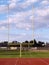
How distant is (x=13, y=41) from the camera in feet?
111

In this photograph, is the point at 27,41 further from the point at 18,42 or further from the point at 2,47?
the point at 2,47

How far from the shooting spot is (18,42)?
32875 mm

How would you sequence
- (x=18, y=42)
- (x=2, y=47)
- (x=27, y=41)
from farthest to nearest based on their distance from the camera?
1. (x=2, y=47)
2. (x=27, y=41)
3. (x=18, y=42)

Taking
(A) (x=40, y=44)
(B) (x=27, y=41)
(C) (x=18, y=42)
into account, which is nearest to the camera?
(C) (x=18, y=42)

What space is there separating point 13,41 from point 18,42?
1.07 meters

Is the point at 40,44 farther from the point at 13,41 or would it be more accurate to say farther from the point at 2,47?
the point at 13,41

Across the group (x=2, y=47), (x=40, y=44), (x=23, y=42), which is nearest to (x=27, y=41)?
(x=23, y=42)

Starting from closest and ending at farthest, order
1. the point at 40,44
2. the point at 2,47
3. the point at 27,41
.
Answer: the point at 27,41 → the point at 2,47 → the point at 40,44

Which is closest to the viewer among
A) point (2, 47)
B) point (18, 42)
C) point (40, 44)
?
point (18, 42)

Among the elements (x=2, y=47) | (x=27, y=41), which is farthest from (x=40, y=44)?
(x=27, y=41)

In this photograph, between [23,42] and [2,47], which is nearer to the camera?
[23,42]

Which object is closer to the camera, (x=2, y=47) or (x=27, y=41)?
(x=27, y=41)

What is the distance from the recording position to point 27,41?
3531 centimetres

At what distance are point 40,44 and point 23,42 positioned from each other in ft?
152
